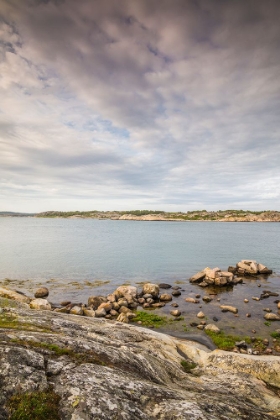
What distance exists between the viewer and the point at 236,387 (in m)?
10.1

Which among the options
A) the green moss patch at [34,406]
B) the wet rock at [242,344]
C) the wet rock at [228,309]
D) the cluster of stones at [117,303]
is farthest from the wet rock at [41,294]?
the green moss patch at [34,406]

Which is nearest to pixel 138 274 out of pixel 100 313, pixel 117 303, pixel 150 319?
pixel 117 303

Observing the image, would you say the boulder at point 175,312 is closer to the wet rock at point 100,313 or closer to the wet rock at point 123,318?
the wet rock at point 123,318

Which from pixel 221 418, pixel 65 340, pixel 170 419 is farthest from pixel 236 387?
pixel 65 340

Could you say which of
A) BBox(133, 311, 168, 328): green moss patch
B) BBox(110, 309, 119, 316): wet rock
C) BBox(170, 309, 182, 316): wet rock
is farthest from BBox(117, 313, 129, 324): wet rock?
BBox(170, 309, 182, 316): wet rock

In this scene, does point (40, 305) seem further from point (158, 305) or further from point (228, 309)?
point (228, 309)

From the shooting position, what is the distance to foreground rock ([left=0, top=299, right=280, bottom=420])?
6148mm

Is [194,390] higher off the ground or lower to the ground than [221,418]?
lower

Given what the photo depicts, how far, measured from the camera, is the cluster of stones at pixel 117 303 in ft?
77.0

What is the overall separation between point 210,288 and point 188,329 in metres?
14.6

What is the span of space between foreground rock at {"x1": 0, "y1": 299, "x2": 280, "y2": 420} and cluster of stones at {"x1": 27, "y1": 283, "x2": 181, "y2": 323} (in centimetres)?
1117

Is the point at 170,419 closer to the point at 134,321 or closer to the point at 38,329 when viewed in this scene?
the point at 38,329

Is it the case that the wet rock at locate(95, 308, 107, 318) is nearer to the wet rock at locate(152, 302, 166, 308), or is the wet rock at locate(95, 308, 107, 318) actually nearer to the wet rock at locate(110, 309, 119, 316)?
the wet rock at locate(110, 309, 119, 316)

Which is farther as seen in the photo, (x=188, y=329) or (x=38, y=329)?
(x=188, y=329)
